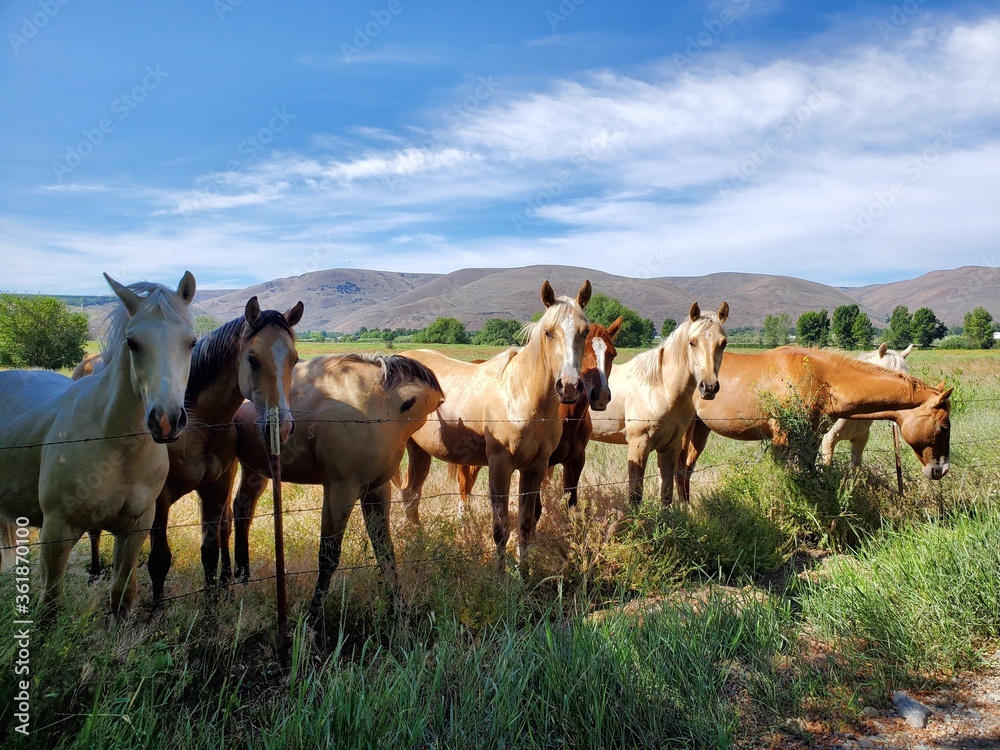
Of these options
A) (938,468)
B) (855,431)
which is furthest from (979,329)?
(938,468)

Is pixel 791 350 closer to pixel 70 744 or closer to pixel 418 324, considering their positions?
pixel 70 744

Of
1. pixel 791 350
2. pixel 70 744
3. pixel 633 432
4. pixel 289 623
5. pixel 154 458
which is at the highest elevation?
pixel 791 350

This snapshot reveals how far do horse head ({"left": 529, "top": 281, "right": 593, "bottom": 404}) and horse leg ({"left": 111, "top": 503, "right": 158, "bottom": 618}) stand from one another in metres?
2.84

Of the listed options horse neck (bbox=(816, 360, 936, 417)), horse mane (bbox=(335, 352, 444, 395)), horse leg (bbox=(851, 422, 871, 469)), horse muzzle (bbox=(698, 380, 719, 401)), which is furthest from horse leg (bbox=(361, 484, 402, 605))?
horse leg (bbox=(851, 422, 871, 469))

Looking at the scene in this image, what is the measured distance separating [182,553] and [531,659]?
3522mm

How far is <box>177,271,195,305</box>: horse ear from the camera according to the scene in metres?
3.28

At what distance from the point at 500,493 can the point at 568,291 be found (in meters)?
72.6

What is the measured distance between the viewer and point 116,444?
9.91 ft

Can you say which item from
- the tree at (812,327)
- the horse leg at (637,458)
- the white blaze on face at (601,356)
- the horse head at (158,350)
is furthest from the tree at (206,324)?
the tree at (812,327)

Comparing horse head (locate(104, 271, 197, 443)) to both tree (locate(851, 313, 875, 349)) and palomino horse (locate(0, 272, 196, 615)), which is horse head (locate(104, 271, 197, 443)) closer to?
palomino horse (locate(0, 272, 196, 615))

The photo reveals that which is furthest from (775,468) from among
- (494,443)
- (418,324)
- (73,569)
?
(418,324)

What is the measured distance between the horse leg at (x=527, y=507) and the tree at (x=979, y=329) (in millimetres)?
71690

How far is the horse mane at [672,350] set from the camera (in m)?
6.04

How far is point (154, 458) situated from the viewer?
10.4 feet
